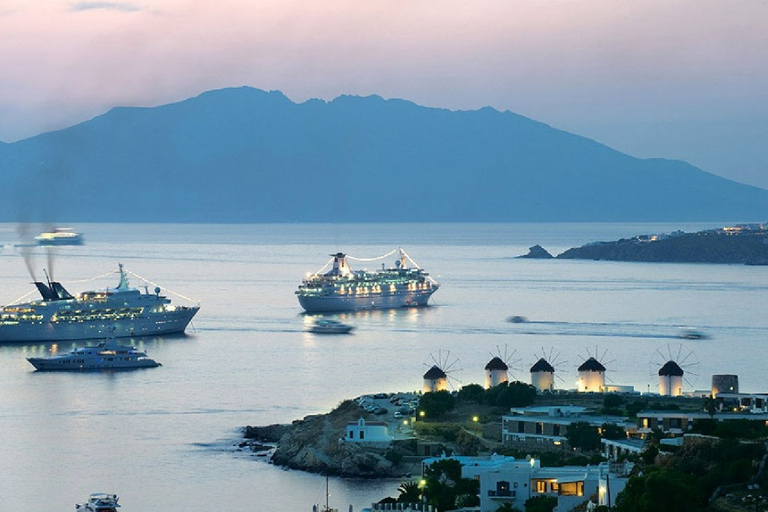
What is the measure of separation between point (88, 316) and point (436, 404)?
103ft

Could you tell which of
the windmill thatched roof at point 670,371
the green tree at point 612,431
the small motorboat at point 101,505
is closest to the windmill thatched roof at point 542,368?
the windmill thatched roof at point 670,371

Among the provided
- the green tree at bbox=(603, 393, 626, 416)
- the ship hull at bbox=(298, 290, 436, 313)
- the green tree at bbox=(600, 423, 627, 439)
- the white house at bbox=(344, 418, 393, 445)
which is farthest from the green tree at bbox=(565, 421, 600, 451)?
the ship hull at bbox=(298, 290, 436, 313)

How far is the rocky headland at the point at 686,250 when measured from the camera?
13138 cm

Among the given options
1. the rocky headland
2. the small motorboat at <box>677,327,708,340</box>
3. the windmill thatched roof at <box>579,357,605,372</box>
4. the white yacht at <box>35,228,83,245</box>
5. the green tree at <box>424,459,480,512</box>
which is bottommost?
the green tree at <box>424,459,480,512</box>

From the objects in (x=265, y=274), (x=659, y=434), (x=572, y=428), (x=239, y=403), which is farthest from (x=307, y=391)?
(x=265, y=274)

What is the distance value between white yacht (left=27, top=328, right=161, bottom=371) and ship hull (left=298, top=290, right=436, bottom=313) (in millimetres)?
22230

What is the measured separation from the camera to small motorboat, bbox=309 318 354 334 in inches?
2372

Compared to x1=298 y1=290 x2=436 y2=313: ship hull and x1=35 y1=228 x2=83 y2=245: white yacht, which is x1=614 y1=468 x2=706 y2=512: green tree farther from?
x1=35 y1=228 x2=83 y2=245: white yacht

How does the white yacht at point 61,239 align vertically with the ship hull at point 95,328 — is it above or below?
above

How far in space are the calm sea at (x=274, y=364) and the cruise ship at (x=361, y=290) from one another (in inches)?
40.6

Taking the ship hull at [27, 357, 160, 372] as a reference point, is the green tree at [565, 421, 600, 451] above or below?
below

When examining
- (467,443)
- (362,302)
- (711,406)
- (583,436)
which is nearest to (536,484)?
(583,436)

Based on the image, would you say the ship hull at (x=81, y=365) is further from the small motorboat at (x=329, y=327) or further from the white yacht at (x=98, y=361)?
the small motorboat at (x=329, y=327)

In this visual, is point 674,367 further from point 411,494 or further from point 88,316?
point 88,316
